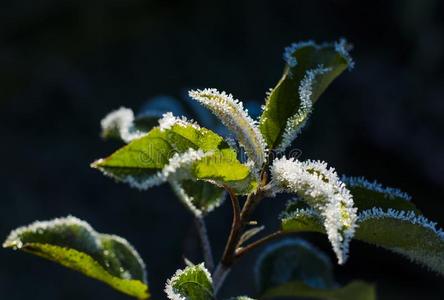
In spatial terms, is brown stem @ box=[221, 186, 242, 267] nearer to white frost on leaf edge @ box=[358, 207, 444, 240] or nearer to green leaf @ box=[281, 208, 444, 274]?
green leaf @ box=[281, 208, 444, 274]

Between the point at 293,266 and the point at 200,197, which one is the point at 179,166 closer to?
the point at 200,197

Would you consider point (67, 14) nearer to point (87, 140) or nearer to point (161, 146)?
point (87, 140)

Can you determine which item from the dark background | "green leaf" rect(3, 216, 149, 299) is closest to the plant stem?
"green leaf" rect(3, 216, 149, 299)

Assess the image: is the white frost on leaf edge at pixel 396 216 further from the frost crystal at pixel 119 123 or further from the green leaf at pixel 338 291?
the frost crystal at pixel 119 123

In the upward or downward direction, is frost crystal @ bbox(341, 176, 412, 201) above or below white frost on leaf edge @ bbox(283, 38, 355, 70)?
below

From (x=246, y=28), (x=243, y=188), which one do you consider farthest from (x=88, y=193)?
(x=243, y=188)

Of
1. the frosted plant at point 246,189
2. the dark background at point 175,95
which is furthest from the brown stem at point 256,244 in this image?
the dark background at point 175,95
